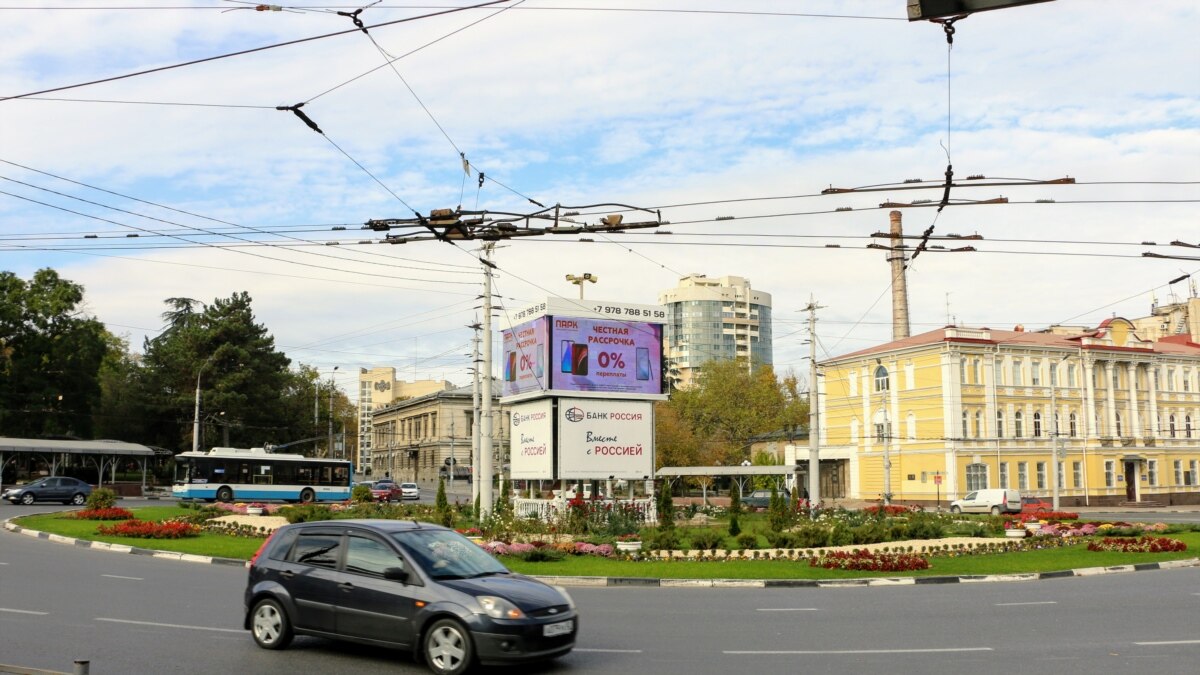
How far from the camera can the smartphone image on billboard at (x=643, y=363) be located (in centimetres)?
3912

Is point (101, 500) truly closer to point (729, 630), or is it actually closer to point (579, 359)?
point (579, 359)

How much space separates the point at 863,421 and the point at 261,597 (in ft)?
217

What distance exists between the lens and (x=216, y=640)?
1167cm

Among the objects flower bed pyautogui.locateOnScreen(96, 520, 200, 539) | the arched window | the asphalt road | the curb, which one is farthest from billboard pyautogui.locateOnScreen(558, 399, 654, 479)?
the arched window

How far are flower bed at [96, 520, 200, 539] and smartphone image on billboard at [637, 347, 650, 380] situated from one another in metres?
17.1

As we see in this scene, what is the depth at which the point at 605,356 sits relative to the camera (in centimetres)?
3844

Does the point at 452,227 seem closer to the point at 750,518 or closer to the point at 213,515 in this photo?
the point at 213,515

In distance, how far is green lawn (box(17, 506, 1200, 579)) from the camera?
2094cm

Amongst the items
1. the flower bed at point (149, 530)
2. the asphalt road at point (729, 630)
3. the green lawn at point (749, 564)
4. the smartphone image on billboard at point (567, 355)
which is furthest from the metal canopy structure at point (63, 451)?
the asphalt road at point (729, 630)

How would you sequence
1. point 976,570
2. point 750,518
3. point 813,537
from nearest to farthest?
point 976,570 → point 813,537 → point 750,518

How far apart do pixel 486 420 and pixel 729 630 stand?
2198 cm

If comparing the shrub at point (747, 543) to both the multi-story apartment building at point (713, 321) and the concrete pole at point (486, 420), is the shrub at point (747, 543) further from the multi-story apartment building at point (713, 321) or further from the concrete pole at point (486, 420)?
the multi-story apartment building at point (713, 321)

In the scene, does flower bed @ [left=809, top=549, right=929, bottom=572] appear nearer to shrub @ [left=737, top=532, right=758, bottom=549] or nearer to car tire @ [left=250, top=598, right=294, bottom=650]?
shrub @ [left=737, top=532, right=758, bottom=549]

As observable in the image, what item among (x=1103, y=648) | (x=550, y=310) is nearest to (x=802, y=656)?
(x=1103, y=648)
